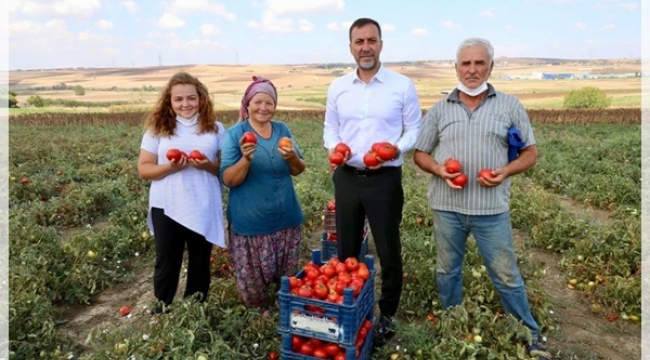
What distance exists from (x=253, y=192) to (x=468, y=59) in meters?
1.82

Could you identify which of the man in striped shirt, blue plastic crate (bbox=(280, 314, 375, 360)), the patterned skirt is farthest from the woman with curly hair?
the man in striped shirt

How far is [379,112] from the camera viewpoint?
3.32 meters

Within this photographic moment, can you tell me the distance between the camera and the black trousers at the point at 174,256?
3514 mm

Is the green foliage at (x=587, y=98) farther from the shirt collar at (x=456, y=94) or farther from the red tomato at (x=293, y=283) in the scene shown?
the red tomato at (x=293, y=283)

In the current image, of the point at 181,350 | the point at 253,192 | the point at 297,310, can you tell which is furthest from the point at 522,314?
the point at 181,350

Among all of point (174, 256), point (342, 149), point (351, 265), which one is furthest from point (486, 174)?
point (174, 256)

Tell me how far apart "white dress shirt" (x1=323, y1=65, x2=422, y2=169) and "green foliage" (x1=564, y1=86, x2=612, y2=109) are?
45.5m

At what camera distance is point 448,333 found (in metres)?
3.14

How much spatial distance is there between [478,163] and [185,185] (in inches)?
85.2

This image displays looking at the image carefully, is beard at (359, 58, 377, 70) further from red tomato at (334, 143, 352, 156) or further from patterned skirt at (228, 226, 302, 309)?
patterned skirt at (228, 226, 302, 309)

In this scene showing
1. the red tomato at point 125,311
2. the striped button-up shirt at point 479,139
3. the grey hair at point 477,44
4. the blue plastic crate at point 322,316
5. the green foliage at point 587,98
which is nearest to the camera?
the blue plastic crate at point 322,316

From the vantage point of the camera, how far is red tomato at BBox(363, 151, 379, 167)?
10.2 feet

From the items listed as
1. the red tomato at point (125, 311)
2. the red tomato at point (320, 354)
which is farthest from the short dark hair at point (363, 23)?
the red tomato at point (125, 311)

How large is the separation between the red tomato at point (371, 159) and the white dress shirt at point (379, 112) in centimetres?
18
